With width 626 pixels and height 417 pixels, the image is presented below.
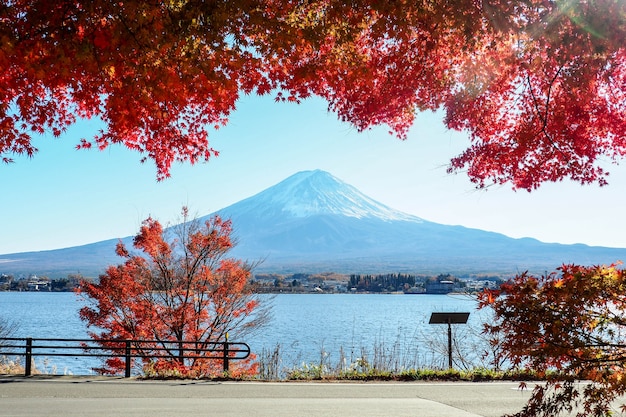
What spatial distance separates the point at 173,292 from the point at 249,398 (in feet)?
37.5

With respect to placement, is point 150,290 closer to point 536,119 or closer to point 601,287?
point 536,119

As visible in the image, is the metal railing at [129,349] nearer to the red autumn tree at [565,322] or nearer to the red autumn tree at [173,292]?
the red autumn tree at [173,292]

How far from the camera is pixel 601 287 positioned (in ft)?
19.0

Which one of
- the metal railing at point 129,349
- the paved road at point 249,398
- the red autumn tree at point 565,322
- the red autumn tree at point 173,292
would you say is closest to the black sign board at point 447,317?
the paved road at point 249,398

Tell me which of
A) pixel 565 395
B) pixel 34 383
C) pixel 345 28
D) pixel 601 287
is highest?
pixel 345 28

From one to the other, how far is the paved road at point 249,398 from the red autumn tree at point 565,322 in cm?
261

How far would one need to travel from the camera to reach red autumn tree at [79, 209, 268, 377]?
20.1 metres

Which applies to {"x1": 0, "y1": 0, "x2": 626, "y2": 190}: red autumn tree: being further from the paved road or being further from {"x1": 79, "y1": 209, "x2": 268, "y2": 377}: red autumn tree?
{"x1": 79, "y1": 209, "x2": 268, "y2": 377}: red autumn tree

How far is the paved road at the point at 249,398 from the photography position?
826 centimetres

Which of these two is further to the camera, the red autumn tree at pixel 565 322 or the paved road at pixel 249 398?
the paved road at pixel 249 398

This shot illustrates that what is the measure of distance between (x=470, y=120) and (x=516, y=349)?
495 cm

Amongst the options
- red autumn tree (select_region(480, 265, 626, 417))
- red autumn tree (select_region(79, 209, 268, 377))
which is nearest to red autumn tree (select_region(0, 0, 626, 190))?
red autumn tree (select_region(480, 265, 626, 417))

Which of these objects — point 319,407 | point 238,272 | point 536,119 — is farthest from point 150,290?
point 536,119

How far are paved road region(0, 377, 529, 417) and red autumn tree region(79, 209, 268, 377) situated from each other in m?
8.36
